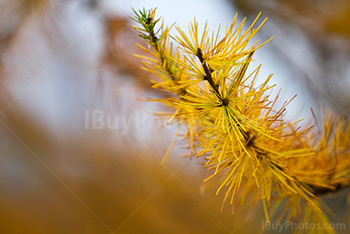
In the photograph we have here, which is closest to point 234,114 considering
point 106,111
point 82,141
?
point 106,111

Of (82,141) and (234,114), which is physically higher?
(234,114)

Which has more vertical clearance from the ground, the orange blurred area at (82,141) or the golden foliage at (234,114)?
the golden foliage at (234,114)

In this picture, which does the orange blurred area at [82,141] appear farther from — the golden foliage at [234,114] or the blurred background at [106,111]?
the golden foliage at [234,114]

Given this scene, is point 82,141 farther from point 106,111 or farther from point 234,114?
point 234,114

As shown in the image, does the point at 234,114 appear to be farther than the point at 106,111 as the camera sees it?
No

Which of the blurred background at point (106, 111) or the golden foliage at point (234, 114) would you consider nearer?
the golden foliage at point (234, 114)

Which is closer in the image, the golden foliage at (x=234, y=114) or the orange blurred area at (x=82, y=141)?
the golden foliage at (x=234, y=114)

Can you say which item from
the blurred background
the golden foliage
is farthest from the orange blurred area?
the golden foliage

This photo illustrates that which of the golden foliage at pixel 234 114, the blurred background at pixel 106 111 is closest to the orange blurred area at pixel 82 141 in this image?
the blurred background at pixel 106 111

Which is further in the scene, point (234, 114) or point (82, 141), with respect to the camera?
point (82, 141)
